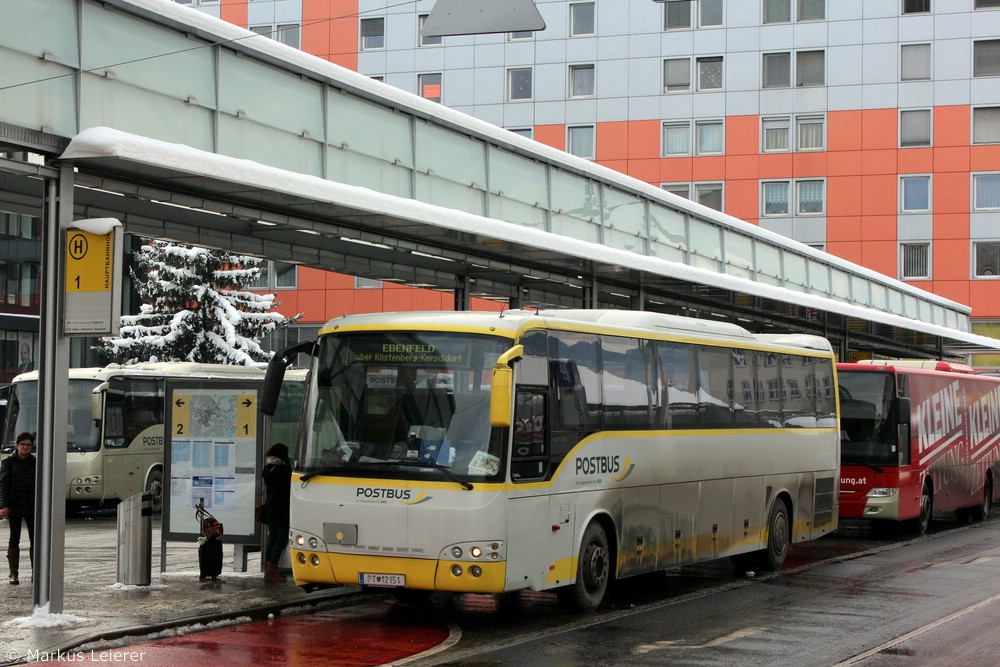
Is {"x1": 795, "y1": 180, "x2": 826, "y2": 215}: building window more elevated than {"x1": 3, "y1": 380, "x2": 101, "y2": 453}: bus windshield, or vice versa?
{"x1": 795, "y1": 180, "x2": 826, "y2": 215}: building window

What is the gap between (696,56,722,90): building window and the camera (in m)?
58.4

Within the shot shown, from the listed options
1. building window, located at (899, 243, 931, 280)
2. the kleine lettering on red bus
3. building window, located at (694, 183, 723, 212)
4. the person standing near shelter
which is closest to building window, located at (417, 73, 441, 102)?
building window, located at (694, 183, 723, 212)

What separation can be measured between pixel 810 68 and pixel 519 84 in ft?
41.0

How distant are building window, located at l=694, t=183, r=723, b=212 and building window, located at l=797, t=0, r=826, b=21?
309 inches

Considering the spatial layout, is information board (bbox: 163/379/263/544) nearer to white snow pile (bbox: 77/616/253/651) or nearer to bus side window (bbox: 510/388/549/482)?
white snow pile (bbox: 77/616/253/651)

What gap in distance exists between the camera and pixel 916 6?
56594mm

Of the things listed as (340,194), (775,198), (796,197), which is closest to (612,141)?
(775,198)

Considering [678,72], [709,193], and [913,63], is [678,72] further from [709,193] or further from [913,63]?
[913,63]

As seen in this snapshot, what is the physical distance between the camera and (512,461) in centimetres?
1249

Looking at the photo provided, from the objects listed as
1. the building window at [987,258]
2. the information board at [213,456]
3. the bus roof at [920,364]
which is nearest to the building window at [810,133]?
the building window at [987,258]

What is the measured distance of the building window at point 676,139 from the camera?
58875 millimetres

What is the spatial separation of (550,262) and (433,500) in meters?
10.2

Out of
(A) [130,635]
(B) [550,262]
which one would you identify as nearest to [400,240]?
(B) [550,262]

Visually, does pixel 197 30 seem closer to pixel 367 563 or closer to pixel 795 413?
pixel 367 563
